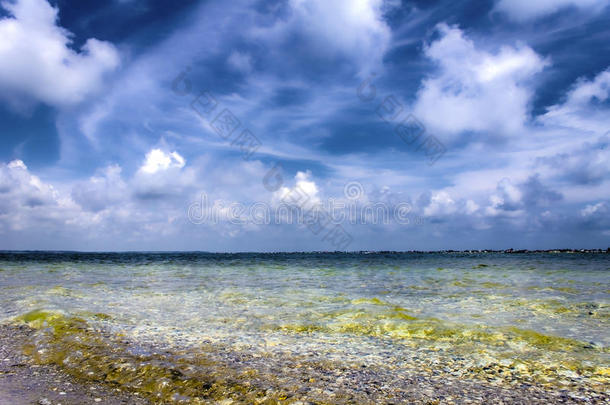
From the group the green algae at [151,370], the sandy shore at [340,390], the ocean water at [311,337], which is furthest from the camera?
the ocean water at [311,337]

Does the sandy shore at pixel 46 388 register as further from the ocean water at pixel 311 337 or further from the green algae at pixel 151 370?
the ocean water at pixel 311 337

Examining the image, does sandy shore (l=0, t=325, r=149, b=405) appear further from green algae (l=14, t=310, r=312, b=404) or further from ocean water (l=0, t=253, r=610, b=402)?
ocean water (l=0, t=253, r=610, b=402)

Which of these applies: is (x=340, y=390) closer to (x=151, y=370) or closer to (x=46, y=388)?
(x=151, y=370)

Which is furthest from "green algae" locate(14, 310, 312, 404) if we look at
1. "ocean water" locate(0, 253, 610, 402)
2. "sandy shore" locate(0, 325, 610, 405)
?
"sandy shore" locate(0, 325, 610, 405)

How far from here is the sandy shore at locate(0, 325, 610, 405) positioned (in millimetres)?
5293

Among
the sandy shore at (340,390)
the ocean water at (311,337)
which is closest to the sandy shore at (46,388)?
the sandy shore at (340,390)

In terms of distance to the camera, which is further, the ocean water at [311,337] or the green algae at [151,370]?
the ocean water at [311,337]

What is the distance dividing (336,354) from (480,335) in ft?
14.2

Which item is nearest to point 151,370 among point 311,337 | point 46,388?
point 46,388

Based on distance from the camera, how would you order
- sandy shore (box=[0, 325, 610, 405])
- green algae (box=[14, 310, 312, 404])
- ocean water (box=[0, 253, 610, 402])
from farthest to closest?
ocean water (box=[0, 253, 610, 402])
green algae (box=[14, 310, 312, 404])
sandy shore (box=[0, 325, 610, 405])

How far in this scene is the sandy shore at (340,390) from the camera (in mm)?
5293

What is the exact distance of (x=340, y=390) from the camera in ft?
18.5

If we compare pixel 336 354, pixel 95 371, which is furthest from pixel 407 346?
pixel 95 371

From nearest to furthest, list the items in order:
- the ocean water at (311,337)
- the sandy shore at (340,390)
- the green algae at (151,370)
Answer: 1. the sandy shore at (340,390)
2. the green algae at (151,370)
3. the ocean water at (311,337)
